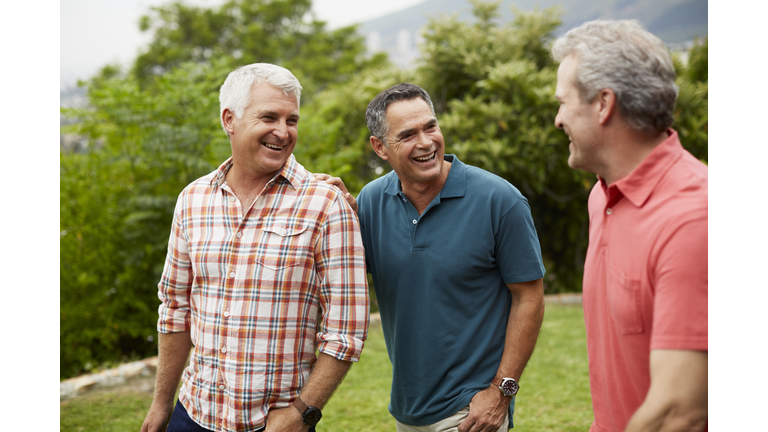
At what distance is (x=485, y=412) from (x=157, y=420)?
4.11 ft

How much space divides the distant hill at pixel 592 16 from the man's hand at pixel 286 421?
1.47 m

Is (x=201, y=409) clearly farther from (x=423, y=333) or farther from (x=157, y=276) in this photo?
(x=157, y=276)

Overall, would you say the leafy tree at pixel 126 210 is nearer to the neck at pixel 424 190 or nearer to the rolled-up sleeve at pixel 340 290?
the neck at pixel 424 190

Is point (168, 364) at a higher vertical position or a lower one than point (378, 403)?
higher

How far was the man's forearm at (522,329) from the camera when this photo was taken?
6.51ft

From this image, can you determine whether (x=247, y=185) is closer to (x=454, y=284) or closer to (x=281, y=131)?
(x=281, y=131)

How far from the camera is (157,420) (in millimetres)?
2086

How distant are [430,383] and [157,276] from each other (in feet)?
12.3

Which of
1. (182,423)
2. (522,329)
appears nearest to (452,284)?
(522,329)

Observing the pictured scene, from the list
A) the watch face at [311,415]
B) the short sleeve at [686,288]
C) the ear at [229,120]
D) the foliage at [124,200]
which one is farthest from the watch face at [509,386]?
the foliage at [124,200]

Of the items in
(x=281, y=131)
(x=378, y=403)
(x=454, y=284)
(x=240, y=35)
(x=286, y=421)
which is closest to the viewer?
(x=286, y=421)

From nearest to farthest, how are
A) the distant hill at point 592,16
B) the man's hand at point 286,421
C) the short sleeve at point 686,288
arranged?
the short sleeve at point 686,288 → the man's hand at point 286,421 → the distant hill at point 592,16

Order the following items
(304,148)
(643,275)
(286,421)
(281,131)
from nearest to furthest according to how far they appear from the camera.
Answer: (643,275) < (286,421) < (281,131) < (304,148)

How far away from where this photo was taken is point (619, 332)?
51.4 inches
